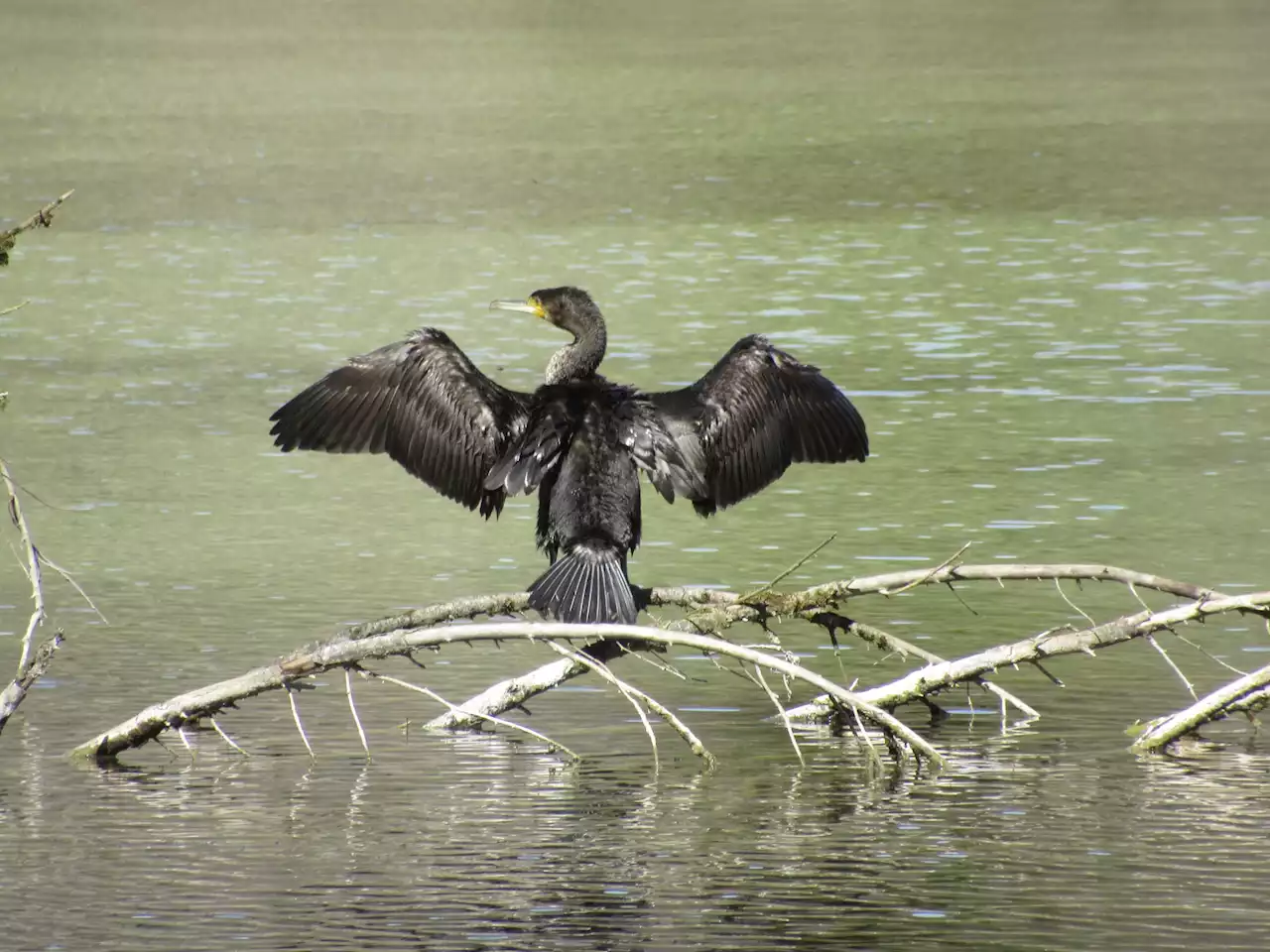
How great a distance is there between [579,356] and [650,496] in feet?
15.5

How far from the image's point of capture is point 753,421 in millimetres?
9188

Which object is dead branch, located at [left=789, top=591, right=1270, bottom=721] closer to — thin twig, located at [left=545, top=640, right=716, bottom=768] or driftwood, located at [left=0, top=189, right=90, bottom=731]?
thin twig, located at [left=545, top=640, right=716, bottom=768]

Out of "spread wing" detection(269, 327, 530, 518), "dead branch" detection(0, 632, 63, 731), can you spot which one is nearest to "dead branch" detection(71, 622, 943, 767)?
"dead branch" detection(0, 632, 63, 731)

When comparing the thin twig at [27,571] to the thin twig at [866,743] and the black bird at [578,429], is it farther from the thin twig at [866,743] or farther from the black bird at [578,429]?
the thin twig at [866,743]

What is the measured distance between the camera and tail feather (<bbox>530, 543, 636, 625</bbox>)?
8.06m

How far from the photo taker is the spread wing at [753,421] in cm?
906

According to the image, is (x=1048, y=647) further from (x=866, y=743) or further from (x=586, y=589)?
(x=586, y=589)

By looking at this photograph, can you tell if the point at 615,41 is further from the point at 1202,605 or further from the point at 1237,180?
the point at 1202,605

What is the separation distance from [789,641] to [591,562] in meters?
1.81

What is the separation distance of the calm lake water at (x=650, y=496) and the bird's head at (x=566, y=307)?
1255mm

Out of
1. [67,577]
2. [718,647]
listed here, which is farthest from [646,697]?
[67,577]

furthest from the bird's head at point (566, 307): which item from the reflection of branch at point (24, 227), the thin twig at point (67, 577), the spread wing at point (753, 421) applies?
the reflection of branch at point (24, 227)

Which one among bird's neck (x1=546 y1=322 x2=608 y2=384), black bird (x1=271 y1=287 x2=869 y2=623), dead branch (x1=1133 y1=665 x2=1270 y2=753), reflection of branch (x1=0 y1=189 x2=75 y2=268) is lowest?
dead branch (x1=1133 y1=665 x2=1270 y2=753)

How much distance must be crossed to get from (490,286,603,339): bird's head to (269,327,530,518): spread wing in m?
0.37
